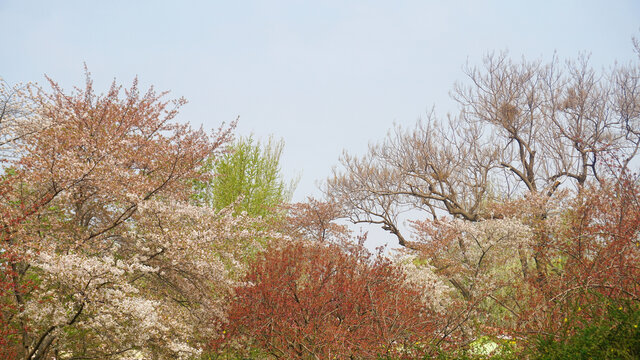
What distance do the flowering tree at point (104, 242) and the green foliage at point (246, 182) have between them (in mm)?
5415

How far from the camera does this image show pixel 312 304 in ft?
20.2

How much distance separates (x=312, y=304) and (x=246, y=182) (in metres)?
8.30

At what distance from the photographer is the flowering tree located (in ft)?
17.5

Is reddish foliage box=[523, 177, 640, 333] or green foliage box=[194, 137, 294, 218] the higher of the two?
green foliage box=[194, 137, 294, 218]

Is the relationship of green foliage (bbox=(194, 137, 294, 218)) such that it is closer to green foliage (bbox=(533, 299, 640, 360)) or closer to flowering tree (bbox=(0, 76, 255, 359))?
flowering tree (bbox=(0, 76, 255, 359))

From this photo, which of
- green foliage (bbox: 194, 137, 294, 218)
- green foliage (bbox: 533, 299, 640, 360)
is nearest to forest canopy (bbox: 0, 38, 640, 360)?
green foliage (bbox: 533, 299, 640, 360)

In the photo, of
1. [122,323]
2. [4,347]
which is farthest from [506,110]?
[4,347]

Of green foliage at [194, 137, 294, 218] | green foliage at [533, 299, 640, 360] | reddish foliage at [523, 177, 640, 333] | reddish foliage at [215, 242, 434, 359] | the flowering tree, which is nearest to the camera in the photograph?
green foliage at [533, 299, 640, 360]

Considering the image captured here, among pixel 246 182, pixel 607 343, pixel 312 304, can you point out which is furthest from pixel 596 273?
pixel 246 182

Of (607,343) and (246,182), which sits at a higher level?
(246,182)

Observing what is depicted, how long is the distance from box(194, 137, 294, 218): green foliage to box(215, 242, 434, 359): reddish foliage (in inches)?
253

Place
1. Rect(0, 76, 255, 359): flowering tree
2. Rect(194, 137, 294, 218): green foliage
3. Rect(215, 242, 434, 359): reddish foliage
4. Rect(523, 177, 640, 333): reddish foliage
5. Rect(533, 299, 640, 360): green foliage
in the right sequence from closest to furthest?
Rect(533, 299, 640, 360): green foliage
Rect(523, 177, 640, 333): reddish foliage
Rect(0, 76, 255, 359): flowering tree
Rect(215, 242, 434, 359): reddish foliage
Rect(194, 137, 294, 218): green foliage

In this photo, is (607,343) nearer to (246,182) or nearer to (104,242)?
(104,242)

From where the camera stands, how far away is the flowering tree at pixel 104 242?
5.32 metres
